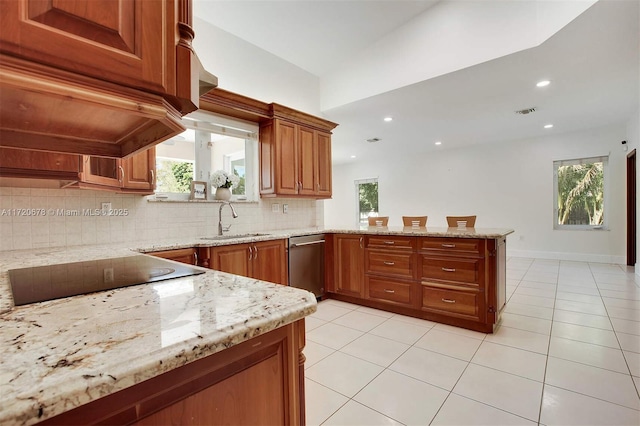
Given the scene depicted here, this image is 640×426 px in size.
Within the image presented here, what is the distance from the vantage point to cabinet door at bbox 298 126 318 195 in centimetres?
382

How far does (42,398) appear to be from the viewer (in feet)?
1.21

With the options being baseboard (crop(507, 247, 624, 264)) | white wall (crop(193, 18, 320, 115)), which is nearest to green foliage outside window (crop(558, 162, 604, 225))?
baseboard (crop(507, 247, 624, 264))

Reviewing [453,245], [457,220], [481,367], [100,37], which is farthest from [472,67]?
[100,37]

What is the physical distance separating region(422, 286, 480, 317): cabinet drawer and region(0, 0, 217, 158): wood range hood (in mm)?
2772

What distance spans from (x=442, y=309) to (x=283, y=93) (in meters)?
3.38

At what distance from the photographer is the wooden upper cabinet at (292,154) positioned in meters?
3.57

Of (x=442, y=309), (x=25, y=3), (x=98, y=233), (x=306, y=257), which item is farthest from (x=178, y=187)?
(x=442, y=309)

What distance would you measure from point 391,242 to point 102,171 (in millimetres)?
2633

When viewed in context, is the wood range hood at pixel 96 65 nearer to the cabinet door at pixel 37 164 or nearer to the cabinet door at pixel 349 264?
the cabinet door at pixel 37 164

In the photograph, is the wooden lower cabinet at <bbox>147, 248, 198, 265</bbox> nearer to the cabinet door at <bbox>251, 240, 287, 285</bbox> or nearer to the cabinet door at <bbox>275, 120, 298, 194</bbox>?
the cabinet door at <bbox>251, 240, 287, 285</bbox>

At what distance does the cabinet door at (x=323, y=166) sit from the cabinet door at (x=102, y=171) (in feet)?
7.79

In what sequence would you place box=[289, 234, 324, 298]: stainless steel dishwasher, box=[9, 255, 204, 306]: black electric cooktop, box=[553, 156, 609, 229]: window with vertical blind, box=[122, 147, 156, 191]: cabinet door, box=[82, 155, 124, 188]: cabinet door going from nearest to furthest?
box=[9, 255, 204, 306]: black electric cooktop < box=[82, 155, 124, 188]: cabinet door < box=[122, 147, 156, 191]: cabinet door < box=[289, 234, 324, 298]: stainless steel dishwasher < box=[553, 156, 609, 229]: window with vertical blind

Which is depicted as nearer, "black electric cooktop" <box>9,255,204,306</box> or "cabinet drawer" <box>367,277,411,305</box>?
"black electric cooktop" <box>9,255,204,306</box>

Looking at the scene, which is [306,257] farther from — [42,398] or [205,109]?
[42,398]
